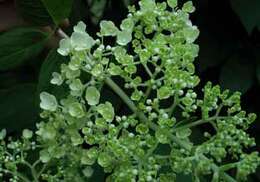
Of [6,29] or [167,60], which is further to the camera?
[6,29]

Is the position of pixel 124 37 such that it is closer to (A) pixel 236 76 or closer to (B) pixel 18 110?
(B) pixel 18 110

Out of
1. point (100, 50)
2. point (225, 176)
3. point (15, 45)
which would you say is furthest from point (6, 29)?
point (225, 176)

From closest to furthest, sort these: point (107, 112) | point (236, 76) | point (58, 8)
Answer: point (107, 112), point (58, 8), point (236, 76)

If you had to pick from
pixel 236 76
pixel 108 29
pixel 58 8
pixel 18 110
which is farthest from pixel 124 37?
pixel 236 76

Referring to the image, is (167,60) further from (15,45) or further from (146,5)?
(15,45)

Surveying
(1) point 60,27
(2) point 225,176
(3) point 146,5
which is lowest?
(2) point 225,176

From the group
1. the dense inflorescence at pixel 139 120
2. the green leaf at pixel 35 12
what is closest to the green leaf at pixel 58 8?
the green leaf at pixel 35 12
